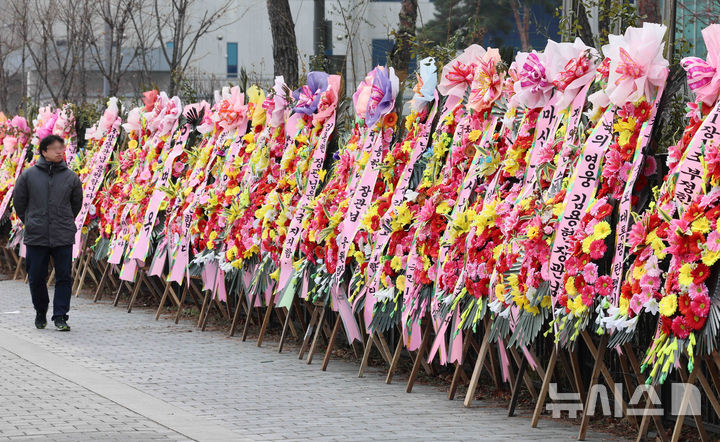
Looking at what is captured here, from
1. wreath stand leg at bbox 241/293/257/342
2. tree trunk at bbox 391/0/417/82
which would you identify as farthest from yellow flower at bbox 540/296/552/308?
wreath stand leg at bbox 241/293/257/342

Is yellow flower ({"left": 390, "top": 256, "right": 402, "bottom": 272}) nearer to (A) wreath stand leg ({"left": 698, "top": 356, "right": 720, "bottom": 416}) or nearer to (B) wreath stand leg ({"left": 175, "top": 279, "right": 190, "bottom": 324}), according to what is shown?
(A) wreath stand leg ({"left": 698, "top": 356, "right": 720, "bottom": 416})

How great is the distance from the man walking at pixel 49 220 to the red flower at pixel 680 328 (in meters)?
7.13

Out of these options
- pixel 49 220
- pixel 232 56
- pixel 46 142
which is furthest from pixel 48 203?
pixel 232 56

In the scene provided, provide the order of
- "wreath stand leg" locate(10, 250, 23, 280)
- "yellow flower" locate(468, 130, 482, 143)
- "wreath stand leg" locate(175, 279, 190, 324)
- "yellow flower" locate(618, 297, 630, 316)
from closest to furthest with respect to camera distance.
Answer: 1. "yellow flower" locate(618, 297, 630, 316)
2. "yellow flower" locate(468, 130, 482, 143)
3. "wreath stand leg" locate(175, 279, 190, 324)
4. "wreath stand leg" locate(10, 250, 23, 280)

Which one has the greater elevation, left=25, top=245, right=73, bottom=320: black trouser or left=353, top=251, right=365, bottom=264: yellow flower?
left=353, top=251, right=365, bottom=264: yellow flower

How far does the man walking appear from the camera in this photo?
38.3ft

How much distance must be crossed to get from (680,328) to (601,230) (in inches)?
35.6

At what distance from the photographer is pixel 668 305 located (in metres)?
6.12

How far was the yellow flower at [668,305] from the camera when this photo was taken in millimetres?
6098

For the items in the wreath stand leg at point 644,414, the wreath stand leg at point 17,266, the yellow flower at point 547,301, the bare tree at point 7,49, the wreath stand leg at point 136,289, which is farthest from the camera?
the bare tree at point 7,49

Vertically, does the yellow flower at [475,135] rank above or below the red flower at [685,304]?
above

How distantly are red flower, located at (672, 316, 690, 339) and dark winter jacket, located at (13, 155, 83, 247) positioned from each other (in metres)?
7.28

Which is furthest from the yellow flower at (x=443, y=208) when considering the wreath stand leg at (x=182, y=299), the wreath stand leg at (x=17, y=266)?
the wreath stand leg at (x=17, y=266)

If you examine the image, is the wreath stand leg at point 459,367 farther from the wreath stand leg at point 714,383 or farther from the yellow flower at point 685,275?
the yellow flower at point 685,275
